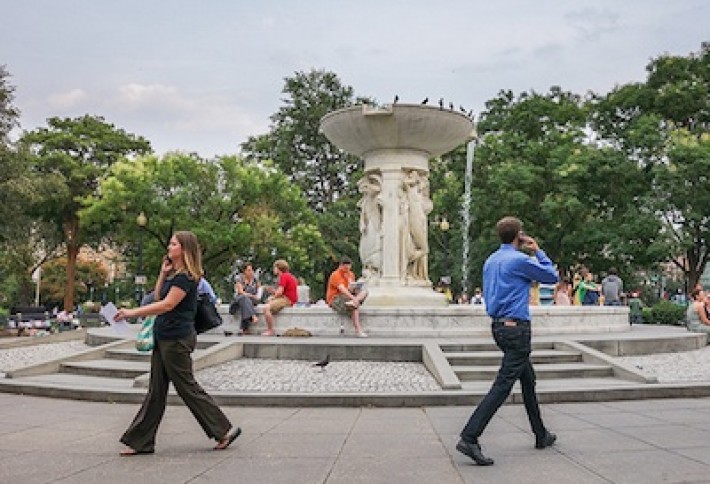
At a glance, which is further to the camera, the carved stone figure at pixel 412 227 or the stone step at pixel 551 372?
the carved stone figure at pixel 412 227

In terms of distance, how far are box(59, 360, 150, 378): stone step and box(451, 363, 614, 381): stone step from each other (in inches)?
175

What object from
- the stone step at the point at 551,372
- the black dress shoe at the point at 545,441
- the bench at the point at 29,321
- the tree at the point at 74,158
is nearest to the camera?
the black dress shoe at the point at 545,441

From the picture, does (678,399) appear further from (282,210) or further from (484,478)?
(282,210)

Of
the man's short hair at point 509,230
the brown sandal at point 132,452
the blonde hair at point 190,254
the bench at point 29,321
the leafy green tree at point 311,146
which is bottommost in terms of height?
the bench at point 29,321

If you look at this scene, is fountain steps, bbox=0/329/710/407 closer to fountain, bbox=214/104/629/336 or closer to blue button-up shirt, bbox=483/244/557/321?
fountain, bbox=214/104/629/336

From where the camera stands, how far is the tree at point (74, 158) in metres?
41.6

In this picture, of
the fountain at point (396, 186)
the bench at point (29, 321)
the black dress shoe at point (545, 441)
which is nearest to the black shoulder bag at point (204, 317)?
the black dress shoe at point (545, 441)

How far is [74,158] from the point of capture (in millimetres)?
43500

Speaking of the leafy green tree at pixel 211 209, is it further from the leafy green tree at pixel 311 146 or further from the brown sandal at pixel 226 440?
the brown sandal at pixel 226 440

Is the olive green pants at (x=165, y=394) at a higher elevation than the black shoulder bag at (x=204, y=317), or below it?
below

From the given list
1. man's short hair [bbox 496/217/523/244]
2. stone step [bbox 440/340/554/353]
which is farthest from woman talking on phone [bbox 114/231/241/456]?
stone step [bbox 440/340/554/353]

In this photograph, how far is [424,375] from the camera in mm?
9875

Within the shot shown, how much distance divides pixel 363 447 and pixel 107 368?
222 inches

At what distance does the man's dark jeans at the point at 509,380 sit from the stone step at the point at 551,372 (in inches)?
157
